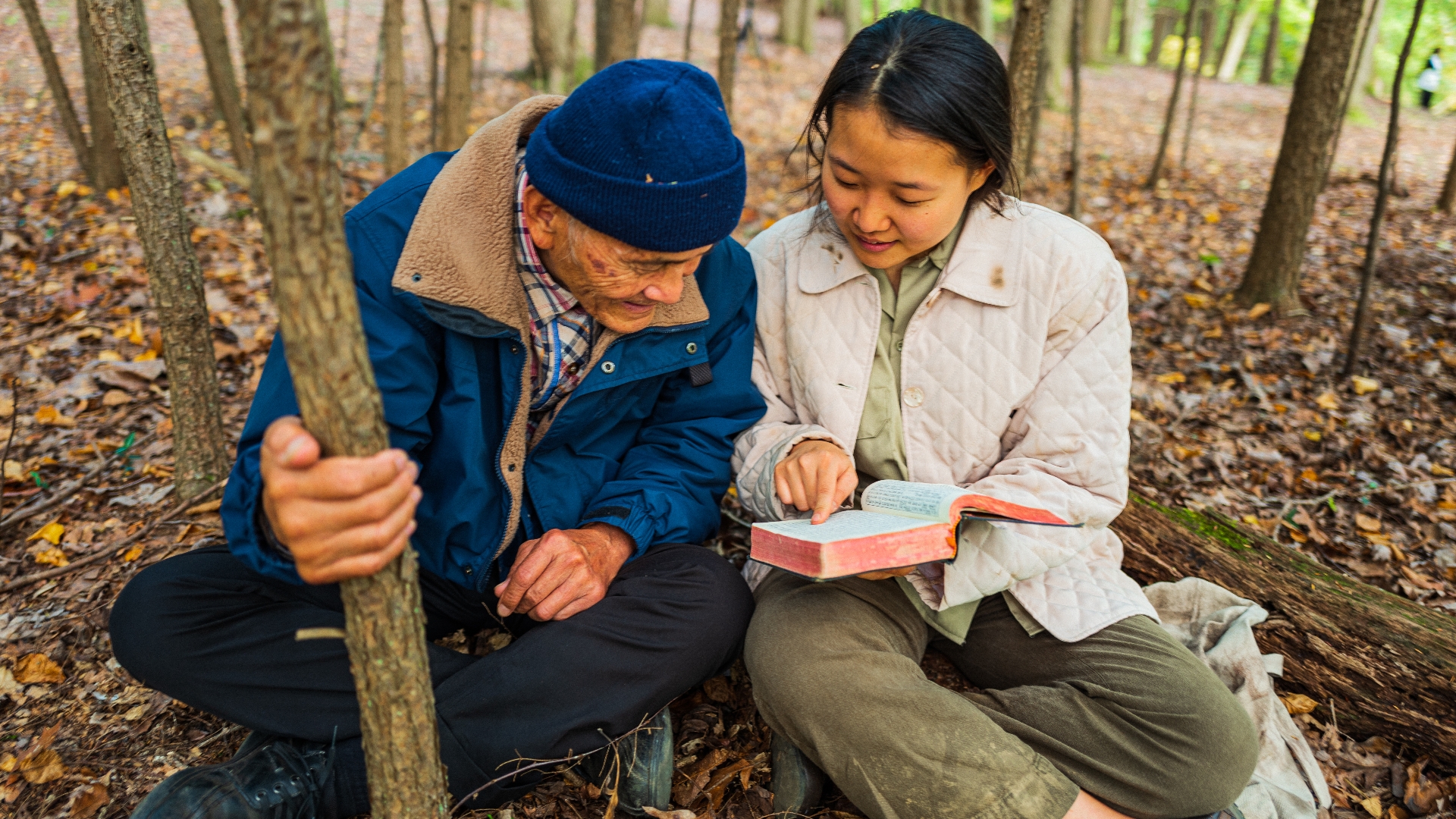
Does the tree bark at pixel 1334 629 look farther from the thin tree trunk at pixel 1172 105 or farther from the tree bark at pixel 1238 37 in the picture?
the tree bark at pixel 1238 37

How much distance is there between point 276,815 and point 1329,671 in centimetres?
275

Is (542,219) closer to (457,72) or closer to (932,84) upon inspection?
(932,84)

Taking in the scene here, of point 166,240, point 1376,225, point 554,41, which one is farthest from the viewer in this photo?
point 554,41

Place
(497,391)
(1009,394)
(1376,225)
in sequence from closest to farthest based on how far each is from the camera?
(497,391), (1009,394), (1376,225)

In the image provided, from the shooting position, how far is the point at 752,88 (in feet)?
39.4

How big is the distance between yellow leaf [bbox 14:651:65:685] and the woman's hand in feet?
6.56

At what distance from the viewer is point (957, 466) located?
90.7 inches

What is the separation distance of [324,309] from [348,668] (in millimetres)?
1205

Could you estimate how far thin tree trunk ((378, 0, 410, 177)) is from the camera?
17.3ft

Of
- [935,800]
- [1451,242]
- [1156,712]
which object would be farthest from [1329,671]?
[1451,242]

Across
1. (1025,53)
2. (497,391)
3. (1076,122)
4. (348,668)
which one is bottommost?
(348,668)

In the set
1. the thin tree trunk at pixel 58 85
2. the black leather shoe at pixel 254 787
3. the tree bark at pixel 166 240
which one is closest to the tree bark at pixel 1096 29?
the thin tree trunk at pixel 58 85

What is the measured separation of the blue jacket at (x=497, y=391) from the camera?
1856 millimetres

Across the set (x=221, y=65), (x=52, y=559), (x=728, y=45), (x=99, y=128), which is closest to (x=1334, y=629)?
(x=52, y=559)
